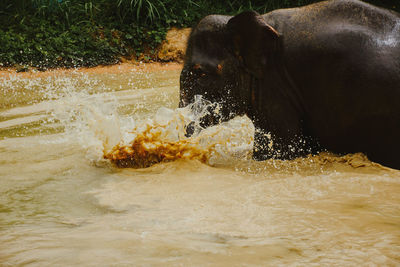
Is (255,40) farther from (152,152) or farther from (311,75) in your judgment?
(152,152)

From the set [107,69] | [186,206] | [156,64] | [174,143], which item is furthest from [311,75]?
[156,64]

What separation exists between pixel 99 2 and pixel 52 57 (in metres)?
2.38

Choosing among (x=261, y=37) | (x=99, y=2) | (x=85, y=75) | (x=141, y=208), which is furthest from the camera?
(x=99, y=2)

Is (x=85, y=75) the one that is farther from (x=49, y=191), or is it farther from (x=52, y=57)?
(x=49, y=191)

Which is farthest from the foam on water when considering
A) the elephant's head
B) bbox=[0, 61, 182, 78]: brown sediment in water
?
bbox=[0, 61, 182, 78]: brown sediment in water

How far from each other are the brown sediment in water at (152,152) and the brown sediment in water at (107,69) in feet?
20.9

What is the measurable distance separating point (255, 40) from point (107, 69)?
727 centimetres

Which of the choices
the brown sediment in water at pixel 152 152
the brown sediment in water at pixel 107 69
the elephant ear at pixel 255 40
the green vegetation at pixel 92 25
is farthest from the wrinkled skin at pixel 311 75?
the green vegetation at pixel 92 25

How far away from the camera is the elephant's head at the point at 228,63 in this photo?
3043 mm

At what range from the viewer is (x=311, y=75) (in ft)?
9.59

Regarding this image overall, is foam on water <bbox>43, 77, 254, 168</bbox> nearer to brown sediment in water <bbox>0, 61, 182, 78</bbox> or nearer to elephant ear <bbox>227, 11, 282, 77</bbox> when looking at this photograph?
elephant ear <bbox>227, 11, 282, 77</bbox>

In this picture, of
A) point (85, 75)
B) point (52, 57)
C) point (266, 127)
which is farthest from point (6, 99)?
point (266, 127)

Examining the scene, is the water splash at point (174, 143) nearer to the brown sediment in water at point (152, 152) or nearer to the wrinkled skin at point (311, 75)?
the brown sediment in water at point (152, 152)

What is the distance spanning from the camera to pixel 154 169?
3.23 meters
